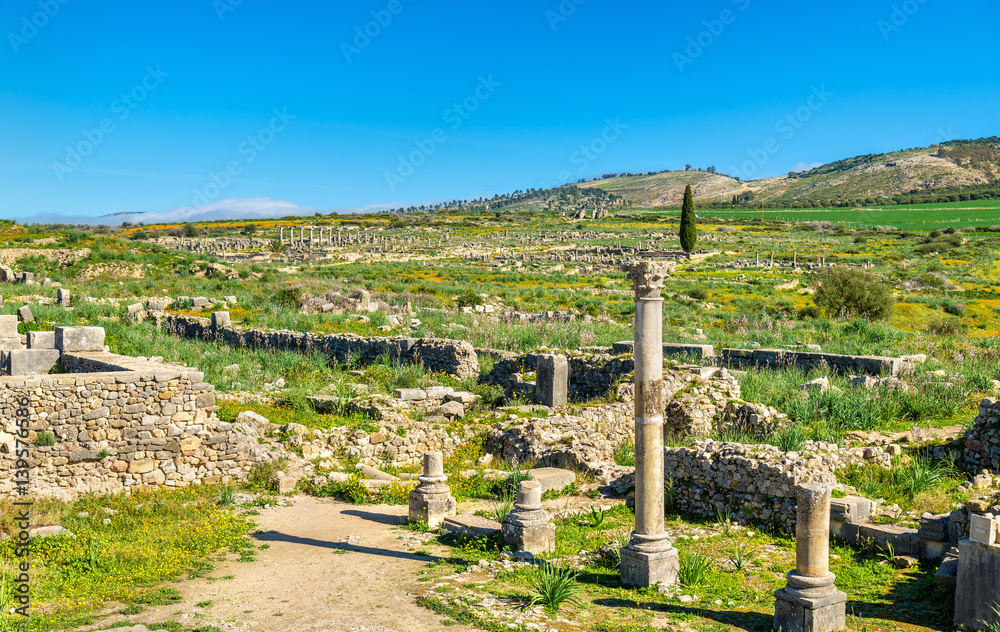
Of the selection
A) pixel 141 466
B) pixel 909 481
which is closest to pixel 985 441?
pixel 909 481

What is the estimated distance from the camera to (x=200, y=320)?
2759cm

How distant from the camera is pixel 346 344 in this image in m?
23.6

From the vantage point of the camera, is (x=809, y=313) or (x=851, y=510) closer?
(x=851, y=510)

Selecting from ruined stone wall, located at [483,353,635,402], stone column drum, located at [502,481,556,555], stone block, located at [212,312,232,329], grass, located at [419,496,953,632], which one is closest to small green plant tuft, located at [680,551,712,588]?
grass, located at [419,496,953,632]

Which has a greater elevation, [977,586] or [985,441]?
[985,441]

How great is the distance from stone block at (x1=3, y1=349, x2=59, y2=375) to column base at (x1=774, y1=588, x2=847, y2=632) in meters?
15.0

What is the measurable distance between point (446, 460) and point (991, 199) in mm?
165264

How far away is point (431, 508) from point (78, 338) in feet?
33.4

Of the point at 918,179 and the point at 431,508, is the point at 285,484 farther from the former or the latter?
the point at 918,179

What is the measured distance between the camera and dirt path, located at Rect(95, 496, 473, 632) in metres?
7.65

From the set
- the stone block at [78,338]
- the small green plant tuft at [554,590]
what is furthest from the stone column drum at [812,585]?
the stone block at [78,338]

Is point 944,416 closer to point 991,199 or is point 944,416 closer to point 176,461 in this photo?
point 176,461

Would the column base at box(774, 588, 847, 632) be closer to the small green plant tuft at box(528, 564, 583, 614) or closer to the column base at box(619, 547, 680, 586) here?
the column base at box(619, 547, 680, 586)

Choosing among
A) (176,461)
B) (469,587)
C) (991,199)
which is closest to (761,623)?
(469,587)
